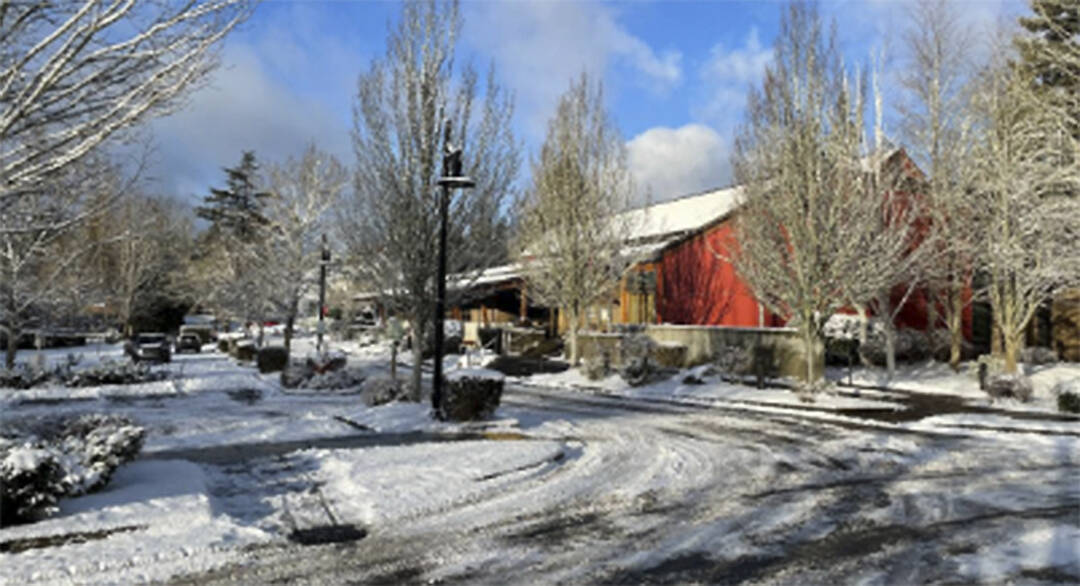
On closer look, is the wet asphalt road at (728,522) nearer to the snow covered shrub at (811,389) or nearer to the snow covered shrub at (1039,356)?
the snow covered shrub at (811,389)

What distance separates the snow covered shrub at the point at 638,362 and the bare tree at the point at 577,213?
144 inches

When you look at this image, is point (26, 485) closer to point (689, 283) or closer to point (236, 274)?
point (689, 283)

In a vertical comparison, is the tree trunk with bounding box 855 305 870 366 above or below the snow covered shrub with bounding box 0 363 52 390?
above

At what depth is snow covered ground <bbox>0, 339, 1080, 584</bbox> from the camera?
5.52 metres

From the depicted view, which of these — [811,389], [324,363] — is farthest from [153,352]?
[811,389]

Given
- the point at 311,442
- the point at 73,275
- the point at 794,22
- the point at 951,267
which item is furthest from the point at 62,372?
the point at 951,267

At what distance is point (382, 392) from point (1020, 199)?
18153 mm

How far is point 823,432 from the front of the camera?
1316cm

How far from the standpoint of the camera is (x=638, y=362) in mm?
22484

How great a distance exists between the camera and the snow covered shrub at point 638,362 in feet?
73.4

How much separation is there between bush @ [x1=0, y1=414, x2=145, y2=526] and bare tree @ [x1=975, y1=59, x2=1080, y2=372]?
1922 cm

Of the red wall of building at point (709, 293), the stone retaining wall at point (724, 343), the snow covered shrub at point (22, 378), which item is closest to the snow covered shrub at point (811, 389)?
the stone retaining wall at point (724, 343)

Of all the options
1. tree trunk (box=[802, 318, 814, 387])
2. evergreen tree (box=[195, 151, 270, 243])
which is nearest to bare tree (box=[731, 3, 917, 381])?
tree trunk (box=[802, 318, 814, 387])

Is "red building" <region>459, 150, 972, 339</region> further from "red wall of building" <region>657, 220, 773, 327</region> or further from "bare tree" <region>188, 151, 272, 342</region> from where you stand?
"bare tree" <region>188, 151, 272, 342</region>
